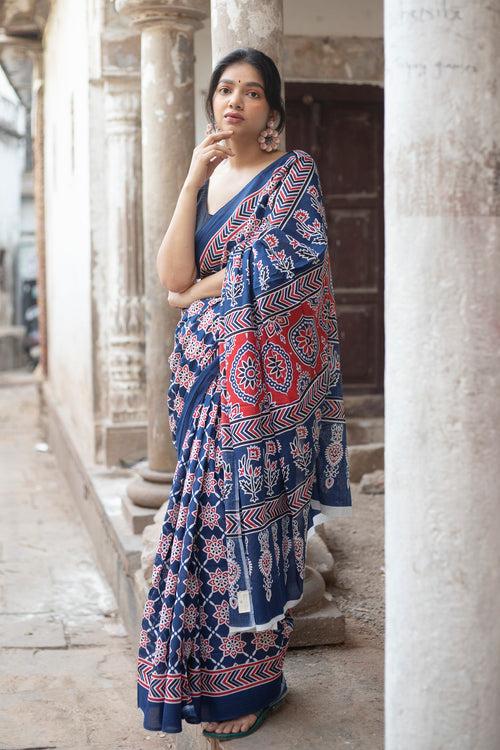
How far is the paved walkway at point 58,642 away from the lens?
3.64m

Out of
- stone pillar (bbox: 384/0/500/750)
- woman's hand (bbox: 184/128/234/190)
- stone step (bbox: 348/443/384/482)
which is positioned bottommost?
stone step (bbox: 348/443/384/482)

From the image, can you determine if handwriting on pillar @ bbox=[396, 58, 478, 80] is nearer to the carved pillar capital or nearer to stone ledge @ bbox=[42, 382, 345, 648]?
stone ledge @ bbox=[42, 382, 345, 648]

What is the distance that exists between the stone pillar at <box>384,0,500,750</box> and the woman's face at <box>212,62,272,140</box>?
32.0 inches

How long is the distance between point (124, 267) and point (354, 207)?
64.6 inches

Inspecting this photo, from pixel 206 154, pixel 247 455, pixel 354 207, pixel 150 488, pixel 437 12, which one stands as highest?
pixel 354 207

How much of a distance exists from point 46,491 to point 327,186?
109 inches

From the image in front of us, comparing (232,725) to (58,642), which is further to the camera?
(58,642)

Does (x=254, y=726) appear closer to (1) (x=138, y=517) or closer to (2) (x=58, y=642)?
(2) (x=58, y=642)

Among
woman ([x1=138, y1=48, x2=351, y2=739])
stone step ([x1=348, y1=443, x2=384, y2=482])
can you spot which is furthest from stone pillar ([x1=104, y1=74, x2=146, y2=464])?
woman ([x1=138, y1=48, x2=351, y2=739])

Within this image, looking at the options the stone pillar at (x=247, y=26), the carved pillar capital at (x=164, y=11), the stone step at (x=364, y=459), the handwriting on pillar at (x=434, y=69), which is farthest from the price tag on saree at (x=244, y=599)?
the stone step at (x=364, y=459)

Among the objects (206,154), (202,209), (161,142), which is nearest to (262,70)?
(206,154)

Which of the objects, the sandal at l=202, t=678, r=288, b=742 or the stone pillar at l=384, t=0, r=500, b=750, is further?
the sandal at l=202, t=678, r=288, b=742

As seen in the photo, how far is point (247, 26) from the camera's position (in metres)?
3.40

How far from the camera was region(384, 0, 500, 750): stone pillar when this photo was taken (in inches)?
74.6
